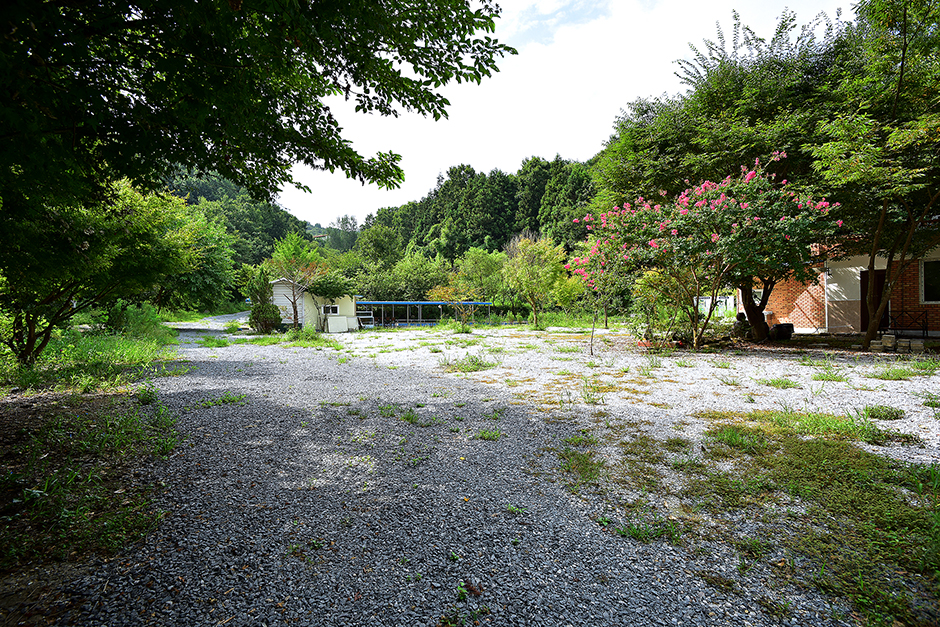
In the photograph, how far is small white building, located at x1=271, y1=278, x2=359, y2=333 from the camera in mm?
19344

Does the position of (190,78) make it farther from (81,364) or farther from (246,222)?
(246,222)

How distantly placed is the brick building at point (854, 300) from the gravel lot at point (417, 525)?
1060 centimetres

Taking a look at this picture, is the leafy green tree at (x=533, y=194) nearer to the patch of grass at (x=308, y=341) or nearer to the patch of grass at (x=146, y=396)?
the patch of grass at (x=308, y=341)

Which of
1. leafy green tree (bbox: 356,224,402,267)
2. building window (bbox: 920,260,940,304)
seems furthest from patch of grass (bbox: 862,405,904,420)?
leafy green tree (bbox: 356,224,402,267)

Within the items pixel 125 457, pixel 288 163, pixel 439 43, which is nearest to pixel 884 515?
pixel 439 43

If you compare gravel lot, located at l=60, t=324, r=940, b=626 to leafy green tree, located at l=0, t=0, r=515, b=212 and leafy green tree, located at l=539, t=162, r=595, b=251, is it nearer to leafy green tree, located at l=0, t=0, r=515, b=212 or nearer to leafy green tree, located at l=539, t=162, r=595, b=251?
leafy green tree, located at l=0, t=0, r=515, b=212

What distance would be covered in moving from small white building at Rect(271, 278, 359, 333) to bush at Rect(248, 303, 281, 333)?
2379mm

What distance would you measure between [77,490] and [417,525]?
232cm

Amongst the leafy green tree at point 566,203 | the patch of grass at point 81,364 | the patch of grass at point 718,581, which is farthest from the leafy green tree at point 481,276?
the patch of grass at point 718,581

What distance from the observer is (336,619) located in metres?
1.57

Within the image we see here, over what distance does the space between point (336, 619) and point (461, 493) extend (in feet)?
3.87

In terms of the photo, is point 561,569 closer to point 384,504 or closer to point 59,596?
point 384,504

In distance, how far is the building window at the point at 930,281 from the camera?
11844mm

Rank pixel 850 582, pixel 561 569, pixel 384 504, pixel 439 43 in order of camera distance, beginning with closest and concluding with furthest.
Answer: pixel 850 582, pixel 561 569, pixel 384 504, pixel 439 43
